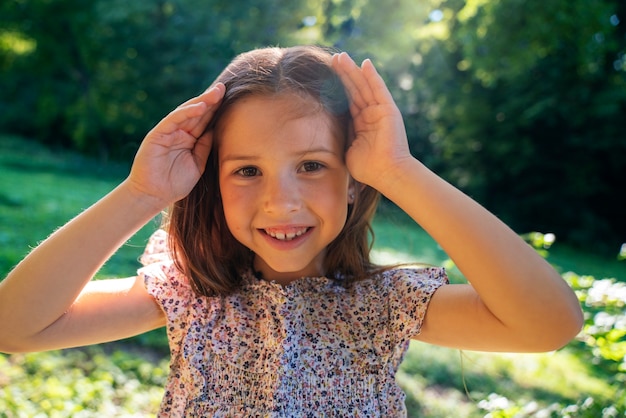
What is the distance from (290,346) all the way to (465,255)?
0.53 meters

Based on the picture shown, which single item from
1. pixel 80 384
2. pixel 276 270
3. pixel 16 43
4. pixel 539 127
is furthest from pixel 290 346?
pixel 16 43

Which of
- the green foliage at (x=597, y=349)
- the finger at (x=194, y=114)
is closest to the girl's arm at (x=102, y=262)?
the finger at (x=194, y=114)

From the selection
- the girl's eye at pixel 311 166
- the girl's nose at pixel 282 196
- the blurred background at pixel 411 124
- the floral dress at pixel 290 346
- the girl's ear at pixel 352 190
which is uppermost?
the blurred background at pixel 411 124

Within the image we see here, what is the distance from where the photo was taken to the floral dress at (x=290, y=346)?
5.05 feet

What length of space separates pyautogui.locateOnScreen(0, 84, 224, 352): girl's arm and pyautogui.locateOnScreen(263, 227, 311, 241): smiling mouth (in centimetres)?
27

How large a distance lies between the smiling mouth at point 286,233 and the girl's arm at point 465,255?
222mm

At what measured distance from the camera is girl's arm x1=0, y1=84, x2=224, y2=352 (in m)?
1.42

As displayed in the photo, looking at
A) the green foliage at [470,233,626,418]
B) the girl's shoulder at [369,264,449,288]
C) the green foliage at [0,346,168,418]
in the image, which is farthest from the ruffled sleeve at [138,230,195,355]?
the green foliage at [0,346,168,418]

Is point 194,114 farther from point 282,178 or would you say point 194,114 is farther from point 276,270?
point 276,270

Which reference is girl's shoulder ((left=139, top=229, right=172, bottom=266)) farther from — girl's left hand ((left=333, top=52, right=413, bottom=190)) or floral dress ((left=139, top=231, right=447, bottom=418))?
girl's left hand ((left=333, top=52, right=413, bottom=190))

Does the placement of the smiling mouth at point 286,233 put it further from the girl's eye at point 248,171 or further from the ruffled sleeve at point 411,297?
the ruffled sleeve at point 411,297

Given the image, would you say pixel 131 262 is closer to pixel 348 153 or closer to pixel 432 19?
pixel 348 153

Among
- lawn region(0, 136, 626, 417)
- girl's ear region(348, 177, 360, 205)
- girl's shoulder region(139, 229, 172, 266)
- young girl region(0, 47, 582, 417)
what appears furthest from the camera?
lawn region(0, 136, 626, 417)

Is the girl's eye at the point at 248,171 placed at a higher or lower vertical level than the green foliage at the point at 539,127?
lower
